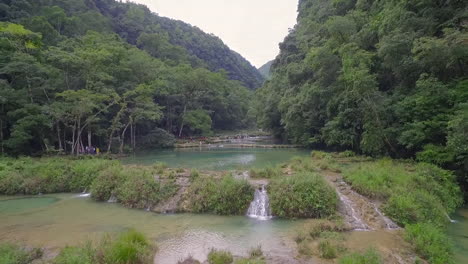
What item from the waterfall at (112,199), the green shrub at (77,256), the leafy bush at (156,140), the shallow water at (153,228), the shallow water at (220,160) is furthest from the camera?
the leafy bush at (156,140)

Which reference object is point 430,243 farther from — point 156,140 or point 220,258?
point 156,140

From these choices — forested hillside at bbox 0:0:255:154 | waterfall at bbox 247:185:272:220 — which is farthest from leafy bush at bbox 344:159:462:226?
forested hillside at bbox 0:0:255:154

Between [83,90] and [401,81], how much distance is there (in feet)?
89.6

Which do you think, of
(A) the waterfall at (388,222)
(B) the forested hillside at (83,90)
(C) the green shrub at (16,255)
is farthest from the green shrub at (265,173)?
(B) the forested hillside at (83,90)

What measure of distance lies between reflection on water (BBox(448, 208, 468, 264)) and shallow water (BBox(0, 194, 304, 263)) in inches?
211

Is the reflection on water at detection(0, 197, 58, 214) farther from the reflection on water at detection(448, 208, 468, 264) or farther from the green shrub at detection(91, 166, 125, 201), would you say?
the reflection on water at detection(448, 208, 468, 264)

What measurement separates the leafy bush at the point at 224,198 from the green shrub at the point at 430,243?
22.8 ft

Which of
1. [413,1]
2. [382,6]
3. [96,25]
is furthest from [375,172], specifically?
[96,25]

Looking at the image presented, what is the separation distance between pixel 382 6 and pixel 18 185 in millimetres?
31292

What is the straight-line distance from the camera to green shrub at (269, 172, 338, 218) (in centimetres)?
1325

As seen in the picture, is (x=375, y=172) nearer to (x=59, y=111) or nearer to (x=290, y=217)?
(x=290, y=217)

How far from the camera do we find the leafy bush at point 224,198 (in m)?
14.4

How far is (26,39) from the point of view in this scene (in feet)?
96.3

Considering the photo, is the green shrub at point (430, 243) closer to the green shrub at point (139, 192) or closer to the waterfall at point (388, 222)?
the waterfall at point (388, 222)
